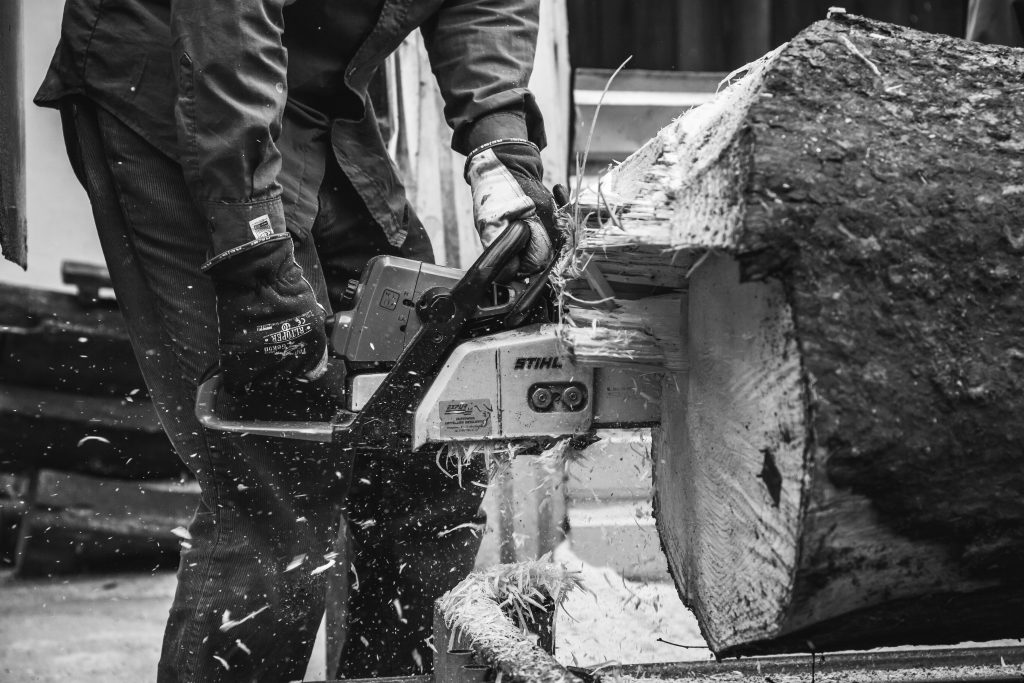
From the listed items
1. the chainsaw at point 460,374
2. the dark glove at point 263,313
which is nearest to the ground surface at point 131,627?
the chainsaw at point 460,374

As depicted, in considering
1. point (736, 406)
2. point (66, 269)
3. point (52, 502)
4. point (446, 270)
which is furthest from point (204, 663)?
point (66, 269)

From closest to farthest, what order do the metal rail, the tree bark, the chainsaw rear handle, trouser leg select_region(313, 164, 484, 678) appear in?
the tree bark, the metal rail, the chainsaw rear handle, trouser leg select_region(313, 164, 484, 678)

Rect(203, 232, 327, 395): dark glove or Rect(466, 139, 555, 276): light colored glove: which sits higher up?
Rect(466, 139, 555, 276): light colored glove

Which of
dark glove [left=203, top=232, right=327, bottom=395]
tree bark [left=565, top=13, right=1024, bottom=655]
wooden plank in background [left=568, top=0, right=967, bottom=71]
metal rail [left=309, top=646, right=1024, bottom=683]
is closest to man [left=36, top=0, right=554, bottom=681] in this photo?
dark glove [left=203, top=232, right=327, bottom=395]

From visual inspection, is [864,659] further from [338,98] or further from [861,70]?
[338,98]

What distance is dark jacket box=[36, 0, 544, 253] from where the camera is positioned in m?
1.41

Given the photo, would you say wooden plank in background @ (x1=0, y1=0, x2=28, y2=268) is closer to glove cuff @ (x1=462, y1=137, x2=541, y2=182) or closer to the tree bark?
glove cuff @ (x1=462, y1=137, x2=541, y2=182)

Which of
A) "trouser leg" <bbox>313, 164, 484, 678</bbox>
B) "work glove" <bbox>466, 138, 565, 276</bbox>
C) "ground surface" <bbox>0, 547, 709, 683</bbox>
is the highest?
"work glove" <bbox>466, 138, 565, 276</bbox>

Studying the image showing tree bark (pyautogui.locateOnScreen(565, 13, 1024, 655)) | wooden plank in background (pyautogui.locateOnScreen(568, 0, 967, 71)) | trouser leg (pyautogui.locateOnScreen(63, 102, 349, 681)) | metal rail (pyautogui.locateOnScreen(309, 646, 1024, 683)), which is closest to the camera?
tree bark (pyautogui.locateOnScreen(565, 13, 1024, 655))

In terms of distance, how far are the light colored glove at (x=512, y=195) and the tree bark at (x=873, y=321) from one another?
1.67ft

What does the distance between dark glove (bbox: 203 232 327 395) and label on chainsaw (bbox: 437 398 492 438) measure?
33 centimetres

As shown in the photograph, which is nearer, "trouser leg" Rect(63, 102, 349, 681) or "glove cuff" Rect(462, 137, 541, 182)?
"trouser leg" Rect(63, 102, 349, 681)

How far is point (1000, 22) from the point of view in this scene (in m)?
2.36

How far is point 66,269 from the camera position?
3.23m
